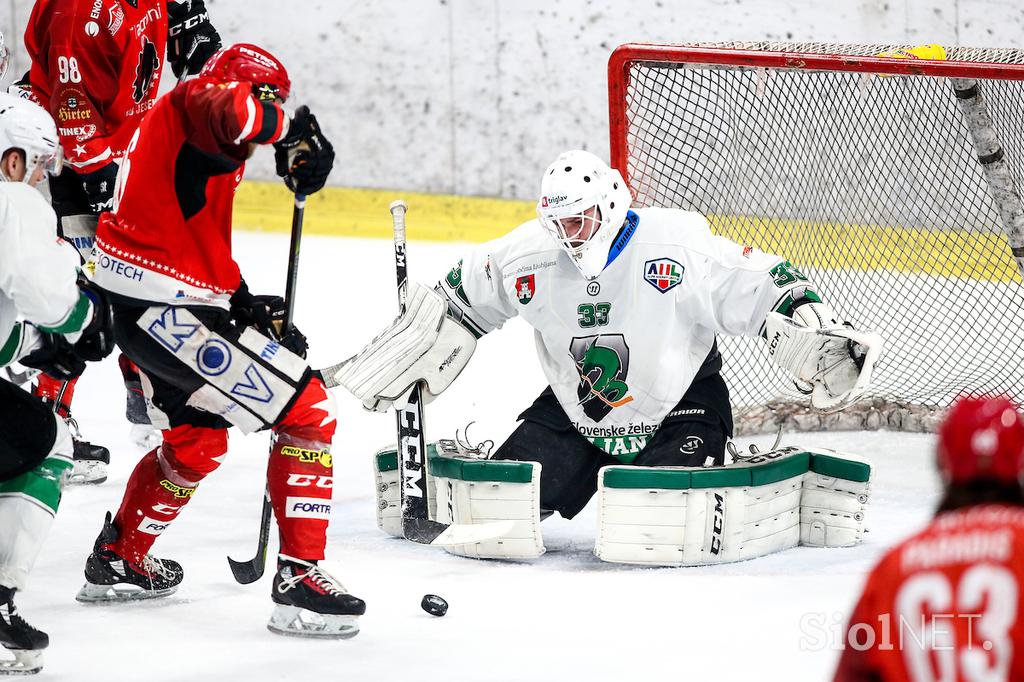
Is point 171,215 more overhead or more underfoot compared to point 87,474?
more overhead

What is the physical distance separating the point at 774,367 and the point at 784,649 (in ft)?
6.67

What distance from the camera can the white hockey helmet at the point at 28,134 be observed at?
8.12 feet

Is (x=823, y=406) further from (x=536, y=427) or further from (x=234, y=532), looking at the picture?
(x=234, y=532)

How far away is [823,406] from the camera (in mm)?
3123

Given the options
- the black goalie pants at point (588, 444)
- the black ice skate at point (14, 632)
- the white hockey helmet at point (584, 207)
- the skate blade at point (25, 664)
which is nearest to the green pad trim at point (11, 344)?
the black ice skate at point (14, 632)

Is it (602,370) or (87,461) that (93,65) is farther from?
(602,370)

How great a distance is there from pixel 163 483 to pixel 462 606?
67 centimetres

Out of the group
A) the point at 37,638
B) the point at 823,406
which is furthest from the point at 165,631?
the point at 823,406

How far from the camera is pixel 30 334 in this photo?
251 cm

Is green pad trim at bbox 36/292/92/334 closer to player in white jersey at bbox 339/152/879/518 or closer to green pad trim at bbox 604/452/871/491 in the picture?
player in white jersey at bbox 339/152/879/518

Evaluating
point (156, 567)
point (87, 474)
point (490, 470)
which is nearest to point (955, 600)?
point (490, 470)

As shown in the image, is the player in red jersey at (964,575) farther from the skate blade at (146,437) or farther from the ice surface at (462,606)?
the skate blade at (146,437)

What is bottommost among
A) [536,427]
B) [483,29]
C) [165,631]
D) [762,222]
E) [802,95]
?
[165,631]

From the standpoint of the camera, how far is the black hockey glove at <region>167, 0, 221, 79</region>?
4.04 metres
